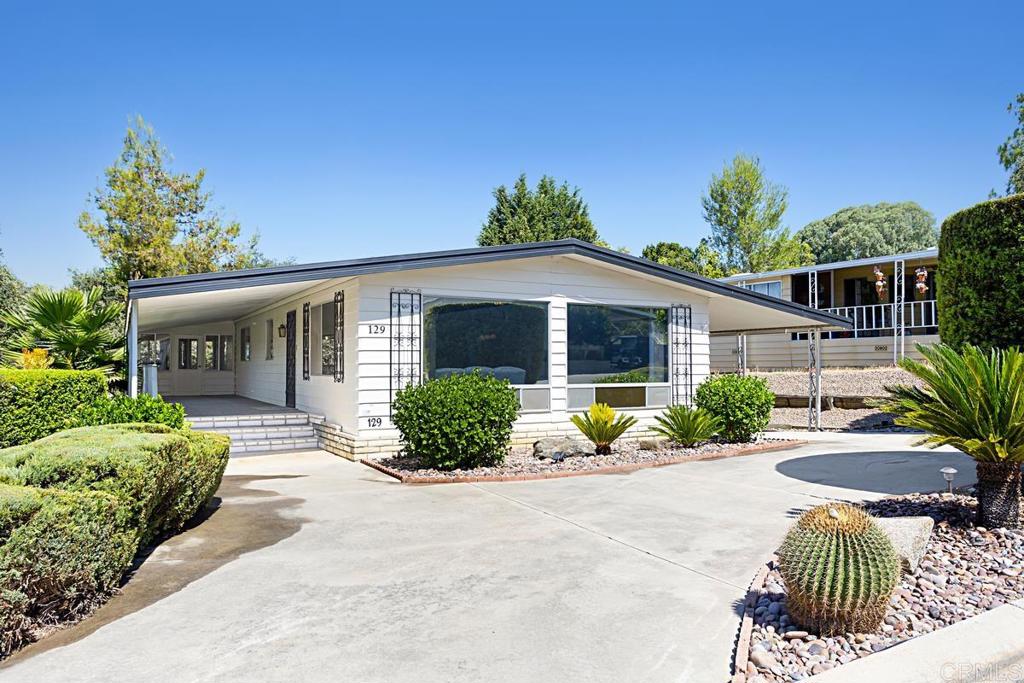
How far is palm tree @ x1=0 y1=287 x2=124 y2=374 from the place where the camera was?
11.7m

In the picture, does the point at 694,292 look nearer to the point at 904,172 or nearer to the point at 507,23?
the point at 507,23

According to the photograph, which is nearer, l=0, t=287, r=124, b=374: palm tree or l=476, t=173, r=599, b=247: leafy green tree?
l=0, t=287, r=124, b=374: palm tree

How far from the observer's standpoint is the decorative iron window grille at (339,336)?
423 inches

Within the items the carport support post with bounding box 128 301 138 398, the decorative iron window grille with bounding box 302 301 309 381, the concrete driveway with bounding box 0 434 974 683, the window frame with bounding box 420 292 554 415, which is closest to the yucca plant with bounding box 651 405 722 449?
the window frame with bounding box 420 292 554 415

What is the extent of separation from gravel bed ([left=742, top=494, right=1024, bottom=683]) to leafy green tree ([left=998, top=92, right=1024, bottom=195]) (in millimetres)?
20640

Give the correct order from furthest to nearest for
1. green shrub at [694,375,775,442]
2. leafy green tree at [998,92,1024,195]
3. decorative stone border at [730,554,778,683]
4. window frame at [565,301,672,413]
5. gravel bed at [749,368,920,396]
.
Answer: leafy green tree at [998,92,1024,195] < gravel bed at [749,368,920,396] < window frame at [565,301,672,413] < green shrub at [694,375,775,442] < decorative stone border at [730,554,778,683]

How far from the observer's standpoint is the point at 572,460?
970cm

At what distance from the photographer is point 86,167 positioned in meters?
23.1

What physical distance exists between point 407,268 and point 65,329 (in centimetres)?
657

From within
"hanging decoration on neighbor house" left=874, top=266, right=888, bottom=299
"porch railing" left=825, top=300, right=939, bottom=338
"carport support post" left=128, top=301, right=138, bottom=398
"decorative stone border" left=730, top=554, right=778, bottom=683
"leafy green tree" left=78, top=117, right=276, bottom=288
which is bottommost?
"decorative stone border" left=730, top=554, right=778, bottom=683

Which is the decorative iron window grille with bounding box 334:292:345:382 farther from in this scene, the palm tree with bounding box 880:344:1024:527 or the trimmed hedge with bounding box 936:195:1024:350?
the trimmed hedge with bounding box 936:195:1024:350


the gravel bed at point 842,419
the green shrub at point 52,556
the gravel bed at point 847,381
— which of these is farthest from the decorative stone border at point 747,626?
the gravel bed at point 847,381

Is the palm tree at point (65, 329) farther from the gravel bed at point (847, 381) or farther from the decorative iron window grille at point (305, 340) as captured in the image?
the gravel bed at point (847, 381)

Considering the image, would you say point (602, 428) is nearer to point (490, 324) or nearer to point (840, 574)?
point (490, 324)
